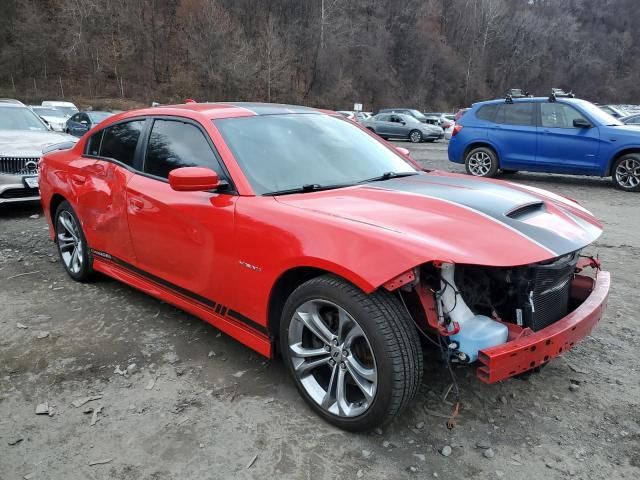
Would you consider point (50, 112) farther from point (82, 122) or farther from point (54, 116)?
point (82, 122)

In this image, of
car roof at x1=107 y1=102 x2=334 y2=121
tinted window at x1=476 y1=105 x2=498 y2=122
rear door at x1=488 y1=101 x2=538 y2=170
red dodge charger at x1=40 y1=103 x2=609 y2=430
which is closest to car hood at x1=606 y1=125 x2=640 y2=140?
rear door at x1=488 y1=101 x2=538 y2=170

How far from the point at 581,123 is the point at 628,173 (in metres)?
1.28

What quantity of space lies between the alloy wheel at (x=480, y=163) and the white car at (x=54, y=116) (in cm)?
1504

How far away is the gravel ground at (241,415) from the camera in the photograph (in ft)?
7.54

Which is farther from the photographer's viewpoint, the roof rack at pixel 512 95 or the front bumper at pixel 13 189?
the roof rack at pixel 512 95

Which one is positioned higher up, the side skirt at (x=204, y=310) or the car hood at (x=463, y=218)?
the car hood at (x=463, y=218)

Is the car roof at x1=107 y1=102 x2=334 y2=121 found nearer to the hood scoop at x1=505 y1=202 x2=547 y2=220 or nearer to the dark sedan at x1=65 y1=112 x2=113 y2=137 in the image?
the hood scoop at x1=505 y1=202 x2=547 y2=220

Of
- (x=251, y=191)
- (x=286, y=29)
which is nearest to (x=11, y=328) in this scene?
(x=251, y=191)

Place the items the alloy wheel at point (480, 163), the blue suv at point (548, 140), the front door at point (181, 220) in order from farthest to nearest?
the alloy wheel at point (480, 163), the blue suv at point (548, 140), the front door at point (181, 220)

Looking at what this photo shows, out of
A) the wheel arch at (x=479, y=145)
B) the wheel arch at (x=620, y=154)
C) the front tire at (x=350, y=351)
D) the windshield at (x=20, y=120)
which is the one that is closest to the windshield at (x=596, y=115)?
the wheel arch at (x=620, y=154)

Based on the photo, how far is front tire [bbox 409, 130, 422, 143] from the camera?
78.4 feet

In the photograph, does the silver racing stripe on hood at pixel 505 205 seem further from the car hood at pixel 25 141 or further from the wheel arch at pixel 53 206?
the car hood at pixel 25 141

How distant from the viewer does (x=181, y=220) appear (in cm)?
317

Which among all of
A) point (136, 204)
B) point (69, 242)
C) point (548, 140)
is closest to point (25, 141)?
point (69, 242)
